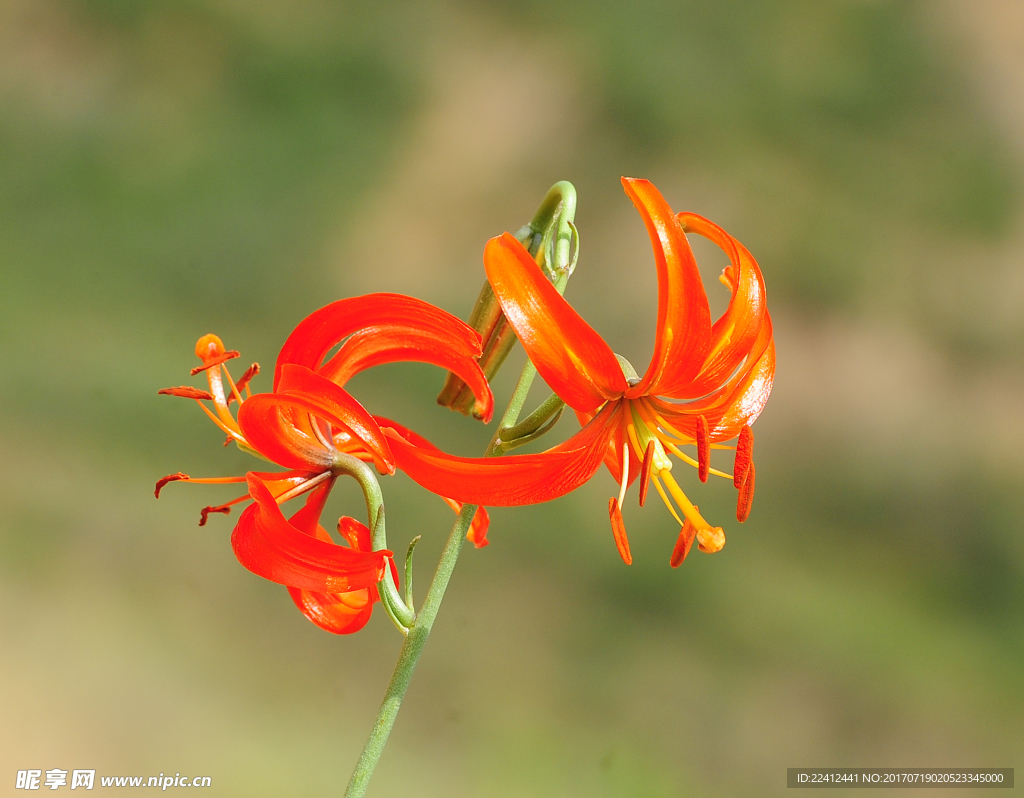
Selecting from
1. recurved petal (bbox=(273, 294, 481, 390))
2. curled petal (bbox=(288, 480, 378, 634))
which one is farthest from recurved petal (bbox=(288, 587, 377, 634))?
recurved petal (bbox=(273, 294, 481, 390))

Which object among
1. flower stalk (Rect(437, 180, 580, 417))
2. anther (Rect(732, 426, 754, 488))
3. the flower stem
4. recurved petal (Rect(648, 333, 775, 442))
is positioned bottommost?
the flower stem

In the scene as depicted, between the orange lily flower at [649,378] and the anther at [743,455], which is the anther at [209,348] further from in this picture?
the anther at [743,455]

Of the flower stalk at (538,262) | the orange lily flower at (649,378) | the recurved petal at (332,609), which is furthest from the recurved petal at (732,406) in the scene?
the recurved petal at (332,609)

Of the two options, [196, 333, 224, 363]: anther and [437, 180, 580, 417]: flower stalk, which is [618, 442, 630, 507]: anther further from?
[196, 333, 224, 363]: anther

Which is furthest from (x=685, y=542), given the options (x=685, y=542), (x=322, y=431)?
(x=322, y=431)

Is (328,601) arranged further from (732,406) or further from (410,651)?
(732,406)

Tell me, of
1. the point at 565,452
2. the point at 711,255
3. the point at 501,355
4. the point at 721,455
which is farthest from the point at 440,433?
the point at 565,452
